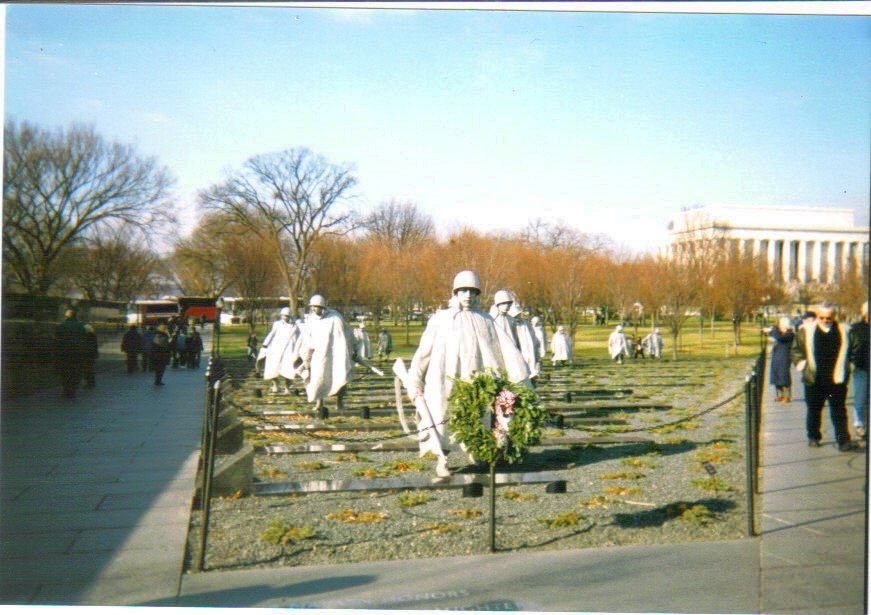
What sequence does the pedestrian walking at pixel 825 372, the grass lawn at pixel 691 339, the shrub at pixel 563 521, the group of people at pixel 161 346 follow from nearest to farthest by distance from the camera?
the shrub at pixel 563 521 → the pedestrian walking at pixel 825 372 → the group of people at pixel 161 346 → the grass lawn at pixel 691 339

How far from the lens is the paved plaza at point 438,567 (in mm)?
4648

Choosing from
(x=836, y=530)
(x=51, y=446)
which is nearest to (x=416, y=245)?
(x=51, y=446)

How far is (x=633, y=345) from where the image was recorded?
3159 cm

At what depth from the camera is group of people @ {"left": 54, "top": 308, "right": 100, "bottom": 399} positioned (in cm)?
842

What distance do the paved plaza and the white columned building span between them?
184 cm

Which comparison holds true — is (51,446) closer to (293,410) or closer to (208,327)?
(293,410)

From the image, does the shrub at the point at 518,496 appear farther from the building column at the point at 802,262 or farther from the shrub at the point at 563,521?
the building column at the point at 802,262

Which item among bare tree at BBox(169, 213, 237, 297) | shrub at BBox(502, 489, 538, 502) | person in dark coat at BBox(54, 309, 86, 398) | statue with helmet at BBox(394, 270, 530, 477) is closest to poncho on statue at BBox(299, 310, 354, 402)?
bare tree at BBox(169, 213, 237, 297)

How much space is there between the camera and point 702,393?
17.1m

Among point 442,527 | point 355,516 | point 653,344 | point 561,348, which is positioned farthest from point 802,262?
point 653,344

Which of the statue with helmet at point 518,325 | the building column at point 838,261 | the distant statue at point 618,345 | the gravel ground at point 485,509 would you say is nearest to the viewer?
the gravel ground at point 485,509

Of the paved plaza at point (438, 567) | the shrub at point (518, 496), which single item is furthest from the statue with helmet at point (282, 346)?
the shrub at point (518, 496)

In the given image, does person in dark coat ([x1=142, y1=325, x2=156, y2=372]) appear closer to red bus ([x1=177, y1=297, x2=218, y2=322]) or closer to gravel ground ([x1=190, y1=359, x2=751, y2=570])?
red bus ([x1=177, y1=297, x2=218, y2=322])

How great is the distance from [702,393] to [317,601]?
14.1 m
